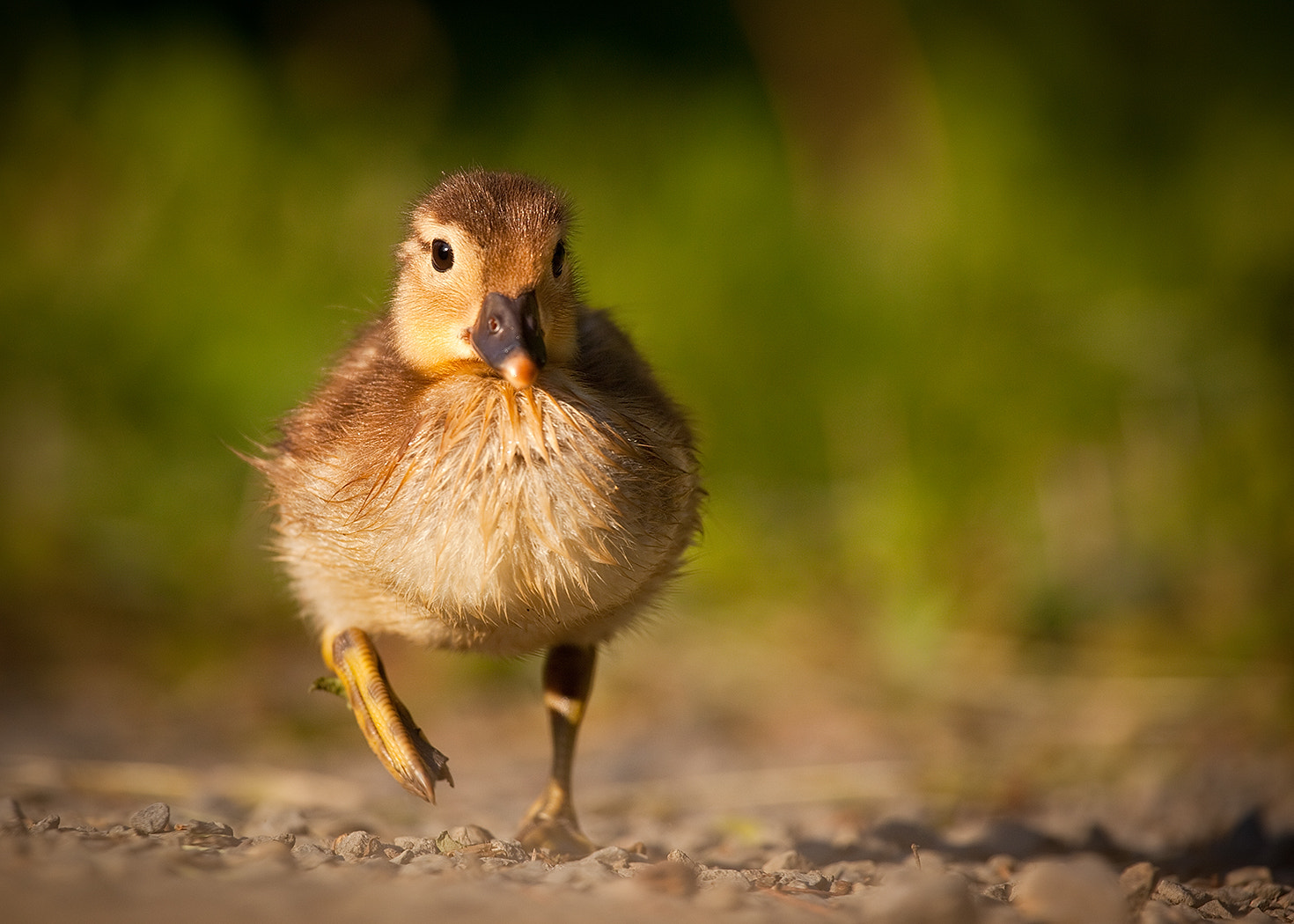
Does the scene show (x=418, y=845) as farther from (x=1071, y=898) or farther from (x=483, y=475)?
(x=1071, y=898)

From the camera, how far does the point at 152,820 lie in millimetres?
2494

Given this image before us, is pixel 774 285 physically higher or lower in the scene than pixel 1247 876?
higher

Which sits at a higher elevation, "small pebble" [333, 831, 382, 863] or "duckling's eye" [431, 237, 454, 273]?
"duckling's eye" [431, 237, 454, 273]

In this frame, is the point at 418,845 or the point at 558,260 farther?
the point at 558,260

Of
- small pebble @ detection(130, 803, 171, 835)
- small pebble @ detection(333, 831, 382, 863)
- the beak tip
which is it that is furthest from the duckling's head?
small pebble @ detection(130, 803, 171, 835)

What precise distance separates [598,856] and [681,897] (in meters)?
0.46

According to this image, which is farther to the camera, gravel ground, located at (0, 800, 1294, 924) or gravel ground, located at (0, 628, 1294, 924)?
gravel ground, located at (0, 628, 1294, 924)

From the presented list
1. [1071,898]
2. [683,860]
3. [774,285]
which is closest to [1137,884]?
[1071,898]

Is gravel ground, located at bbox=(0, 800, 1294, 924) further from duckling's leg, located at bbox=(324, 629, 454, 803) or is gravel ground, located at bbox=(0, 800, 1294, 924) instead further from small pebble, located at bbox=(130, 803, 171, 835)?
duckling's leg, located at bbox=(324, 629, 454, 803)

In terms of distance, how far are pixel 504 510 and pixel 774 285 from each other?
4.64 metres

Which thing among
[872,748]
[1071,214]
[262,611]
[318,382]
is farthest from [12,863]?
[1071,214]

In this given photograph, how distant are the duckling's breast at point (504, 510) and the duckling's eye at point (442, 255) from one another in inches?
9.9

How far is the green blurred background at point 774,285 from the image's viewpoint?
536 centimetres

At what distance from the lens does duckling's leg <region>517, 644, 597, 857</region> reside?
307cm
